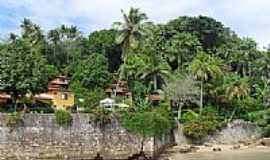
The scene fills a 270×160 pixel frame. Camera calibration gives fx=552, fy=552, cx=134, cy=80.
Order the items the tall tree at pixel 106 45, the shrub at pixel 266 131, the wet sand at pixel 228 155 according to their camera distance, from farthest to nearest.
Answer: the tall tree at pixel 106 45, the shrub at pixel 266 131, the wet sand at pixel 228 155

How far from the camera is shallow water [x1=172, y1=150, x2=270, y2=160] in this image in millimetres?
47438

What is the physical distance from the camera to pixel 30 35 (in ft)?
256

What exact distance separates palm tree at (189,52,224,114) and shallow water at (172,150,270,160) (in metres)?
10.9

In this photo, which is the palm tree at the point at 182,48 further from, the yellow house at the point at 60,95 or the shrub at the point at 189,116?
the yellow house at the point at 60,95

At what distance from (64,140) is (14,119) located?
455 centimetres

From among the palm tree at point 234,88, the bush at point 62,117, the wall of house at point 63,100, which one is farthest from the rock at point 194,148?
→ the wall of house at point 63,100

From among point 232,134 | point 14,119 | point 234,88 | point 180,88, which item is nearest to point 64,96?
point 180,88

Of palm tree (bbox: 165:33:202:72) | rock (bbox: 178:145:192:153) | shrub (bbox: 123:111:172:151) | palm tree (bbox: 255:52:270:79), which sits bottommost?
rock (bbox: 178:145:192:153)

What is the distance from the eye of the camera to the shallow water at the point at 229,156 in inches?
1868

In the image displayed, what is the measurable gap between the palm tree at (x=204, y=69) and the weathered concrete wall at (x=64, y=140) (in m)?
16.9

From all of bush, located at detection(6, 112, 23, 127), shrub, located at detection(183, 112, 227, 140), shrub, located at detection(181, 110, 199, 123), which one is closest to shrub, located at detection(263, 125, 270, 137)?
shrub, located at detection(183, 112, 227, 140)

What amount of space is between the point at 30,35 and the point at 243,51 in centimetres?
3181

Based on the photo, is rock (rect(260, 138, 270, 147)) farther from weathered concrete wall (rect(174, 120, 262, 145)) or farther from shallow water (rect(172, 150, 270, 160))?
shallow water (rect(172, 150, 270, 160))

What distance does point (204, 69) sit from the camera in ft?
207
